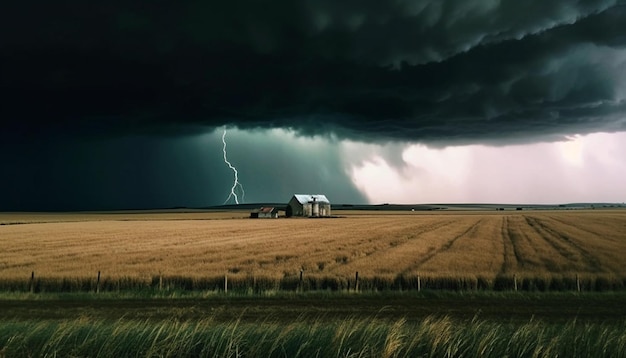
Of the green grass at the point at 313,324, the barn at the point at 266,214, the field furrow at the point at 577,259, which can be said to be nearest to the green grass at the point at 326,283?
the green grass at the point at 313,324

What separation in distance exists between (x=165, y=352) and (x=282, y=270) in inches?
969

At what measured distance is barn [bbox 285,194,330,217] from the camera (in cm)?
16238

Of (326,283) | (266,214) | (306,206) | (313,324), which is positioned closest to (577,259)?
(326,283)

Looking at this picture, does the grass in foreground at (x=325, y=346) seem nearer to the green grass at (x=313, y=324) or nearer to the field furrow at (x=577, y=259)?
the green grass at (x=313, y=324)

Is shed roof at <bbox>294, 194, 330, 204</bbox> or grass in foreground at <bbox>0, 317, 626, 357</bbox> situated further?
shed roof at <bbox>294, 194, 330, 204</bbox>

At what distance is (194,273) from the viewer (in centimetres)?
3058

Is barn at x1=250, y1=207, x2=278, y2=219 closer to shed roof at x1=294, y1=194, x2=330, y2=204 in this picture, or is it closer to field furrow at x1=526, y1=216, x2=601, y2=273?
shed roof at x1=294, y1=194, x2=330, y2=204

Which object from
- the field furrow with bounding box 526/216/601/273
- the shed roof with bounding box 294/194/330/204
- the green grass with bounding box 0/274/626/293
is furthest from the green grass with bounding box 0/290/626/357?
the shed roof with bounding box 294/194/330/204

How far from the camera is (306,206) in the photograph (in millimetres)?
162000

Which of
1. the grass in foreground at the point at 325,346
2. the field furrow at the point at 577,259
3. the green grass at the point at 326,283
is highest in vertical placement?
the grass in foreground at the point at 325,346

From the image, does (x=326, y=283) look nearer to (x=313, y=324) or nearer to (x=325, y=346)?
(x=313, y=324)

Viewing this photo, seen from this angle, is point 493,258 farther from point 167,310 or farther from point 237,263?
point 167,310

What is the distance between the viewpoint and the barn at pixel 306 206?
162375mm

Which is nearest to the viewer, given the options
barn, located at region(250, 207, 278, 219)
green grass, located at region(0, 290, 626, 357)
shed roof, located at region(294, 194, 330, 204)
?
green grass, located at region(0, 290, 626, 357)
